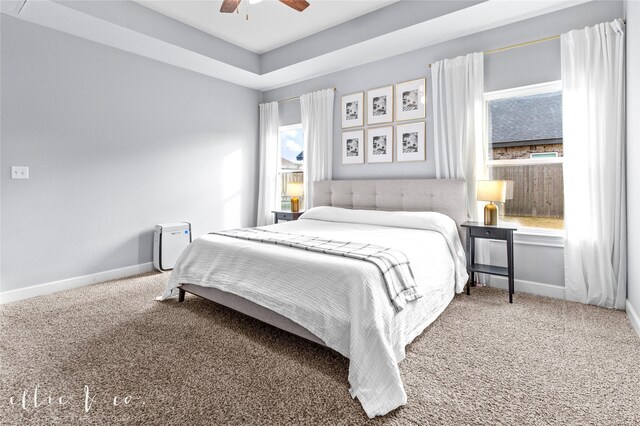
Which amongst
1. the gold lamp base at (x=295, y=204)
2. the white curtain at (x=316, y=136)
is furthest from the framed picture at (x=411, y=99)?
the gold lamp base at (x=295, y=204)

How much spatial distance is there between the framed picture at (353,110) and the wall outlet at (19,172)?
3.55 metres

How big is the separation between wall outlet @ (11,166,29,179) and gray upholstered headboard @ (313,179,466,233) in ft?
10.3

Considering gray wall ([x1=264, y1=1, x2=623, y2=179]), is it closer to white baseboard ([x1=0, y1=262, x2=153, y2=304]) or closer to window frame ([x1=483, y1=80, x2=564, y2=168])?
window frame ([x1=483, y1=80, x2=564, y2=168])

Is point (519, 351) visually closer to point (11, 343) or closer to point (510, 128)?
point (510, 128)

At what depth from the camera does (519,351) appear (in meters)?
2.07

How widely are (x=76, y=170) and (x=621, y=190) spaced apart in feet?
17.0

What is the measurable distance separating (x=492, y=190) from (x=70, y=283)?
4.39 m

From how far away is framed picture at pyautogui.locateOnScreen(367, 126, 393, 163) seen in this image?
4109 mm

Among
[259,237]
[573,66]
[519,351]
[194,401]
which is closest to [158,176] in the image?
[259,237]

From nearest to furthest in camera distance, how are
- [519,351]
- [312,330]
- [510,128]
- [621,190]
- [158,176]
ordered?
[312,330] < [519,351] < [621,190] < [510,128] < [158,176]

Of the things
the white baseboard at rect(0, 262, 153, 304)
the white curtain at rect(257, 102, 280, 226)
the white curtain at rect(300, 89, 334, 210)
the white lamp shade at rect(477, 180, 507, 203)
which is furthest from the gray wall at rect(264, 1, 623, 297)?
the white baseboard at rect(0, 262, 153, 304)

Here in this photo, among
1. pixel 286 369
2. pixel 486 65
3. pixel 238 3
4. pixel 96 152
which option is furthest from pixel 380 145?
pixel 96 152

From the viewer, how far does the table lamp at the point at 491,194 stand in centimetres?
299

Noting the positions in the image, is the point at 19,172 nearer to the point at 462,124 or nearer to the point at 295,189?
the point at 295,189
